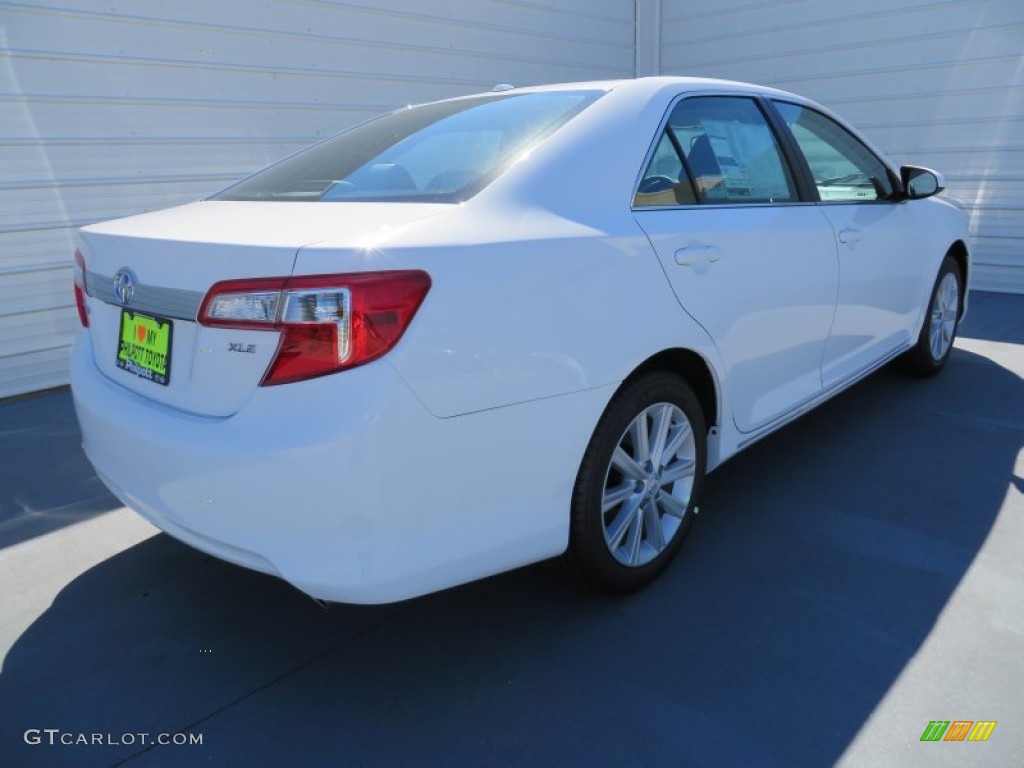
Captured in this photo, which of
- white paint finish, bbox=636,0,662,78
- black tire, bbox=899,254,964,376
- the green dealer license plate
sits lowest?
black tire, bbox=899,254,964,376

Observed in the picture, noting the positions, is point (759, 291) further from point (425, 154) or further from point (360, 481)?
point (360, 481)

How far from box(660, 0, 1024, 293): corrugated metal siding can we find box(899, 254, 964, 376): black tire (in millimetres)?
2970

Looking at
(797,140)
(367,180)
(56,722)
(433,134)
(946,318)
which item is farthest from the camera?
(946,318)

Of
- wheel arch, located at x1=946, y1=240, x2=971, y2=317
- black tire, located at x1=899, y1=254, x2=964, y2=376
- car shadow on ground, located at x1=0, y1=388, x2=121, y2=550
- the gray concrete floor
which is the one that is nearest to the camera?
the gray concrete floor

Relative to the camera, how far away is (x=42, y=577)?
2.81m

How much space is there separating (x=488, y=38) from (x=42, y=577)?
20.2ft

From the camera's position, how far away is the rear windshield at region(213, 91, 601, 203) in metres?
2.27

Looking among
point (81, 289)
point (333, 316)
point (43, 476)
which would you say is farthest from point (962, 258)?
point (43, 476)

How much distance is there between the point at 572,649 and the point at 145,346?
4.72 feet

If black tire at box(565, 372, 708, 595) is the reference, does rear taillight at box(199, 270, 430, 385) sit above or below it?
above

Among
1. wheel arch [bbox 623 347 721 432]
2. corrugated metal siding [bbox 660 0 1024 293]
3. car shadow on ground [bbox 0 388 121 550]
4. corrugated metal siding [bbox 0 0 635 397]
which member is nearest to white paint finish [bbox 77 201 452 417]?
wheel arch [bbox 623 347 721 432]

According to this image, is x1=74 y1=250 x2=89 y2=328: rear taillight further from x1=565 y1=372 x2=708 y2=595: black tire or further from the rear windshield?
x1=565 y1=372 x2=708 y2=595: black tire

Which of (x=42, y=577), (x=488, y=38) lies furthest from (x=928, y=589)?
(x=488, y=38)

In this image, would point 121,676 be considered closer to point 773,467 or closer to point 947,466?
point 773,467
